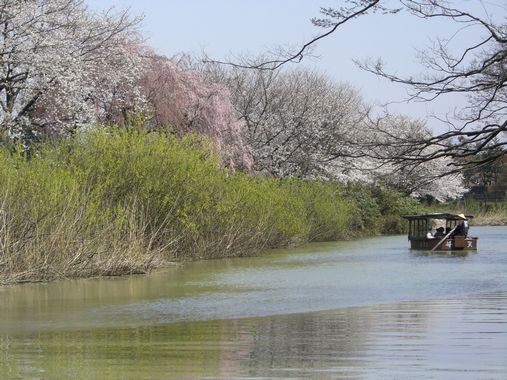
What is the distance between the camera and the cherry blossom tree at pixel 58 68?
97.2ft

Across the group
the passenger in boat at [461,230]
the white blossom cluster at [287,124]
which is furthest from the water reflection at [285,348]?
the white blossom cluster at [287,124]

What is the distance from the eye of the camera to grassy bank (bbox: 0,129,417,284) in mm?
22062

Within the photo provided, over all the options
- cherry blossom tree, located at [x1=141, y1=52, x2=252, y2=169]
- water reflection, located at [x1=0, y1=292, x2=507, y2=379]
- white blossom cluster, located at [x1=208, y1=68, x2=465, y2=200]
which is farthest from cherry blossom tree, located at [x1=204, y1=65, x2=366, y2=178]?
water reflection, located at [x1=0, y1=292, x2=507, y2=379]

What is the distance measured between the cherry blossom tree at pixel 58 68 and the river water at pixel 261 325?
7035 millimetres

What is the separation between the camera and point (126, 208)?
27719 millimetres

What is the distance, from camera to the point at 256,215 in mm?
35125

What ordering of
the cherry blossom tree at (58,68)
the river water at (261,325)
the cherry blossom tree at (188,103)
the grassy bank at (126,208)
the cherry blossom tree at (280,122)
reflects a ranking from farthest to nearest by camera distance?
the cherry blossom tree at (280,122) < the cherry blossom tree at (188,103) < the cherry blossom tree at (58,68) < the grassy bank at (126,208) < the river water at (261,325)

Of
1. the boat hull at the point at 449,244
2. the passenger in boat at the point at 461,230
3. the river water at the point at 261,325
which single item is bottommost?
the river water at the point at 261,325

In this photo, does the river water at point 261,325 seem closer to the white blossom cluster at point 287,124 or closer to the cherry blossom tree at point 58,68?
the cherry blossom tree at point 58,68

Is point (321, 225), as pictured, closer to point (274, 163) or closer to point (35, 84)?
point (274, 163)

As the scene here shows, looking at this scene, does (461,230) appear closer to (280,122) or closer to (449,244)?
(449,244)

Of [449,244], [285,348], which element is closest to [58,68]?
[449,244]

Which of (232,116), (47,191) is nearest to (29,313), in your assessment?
(47,191)

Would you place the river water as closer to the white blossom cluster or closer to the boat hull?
the boat hull
